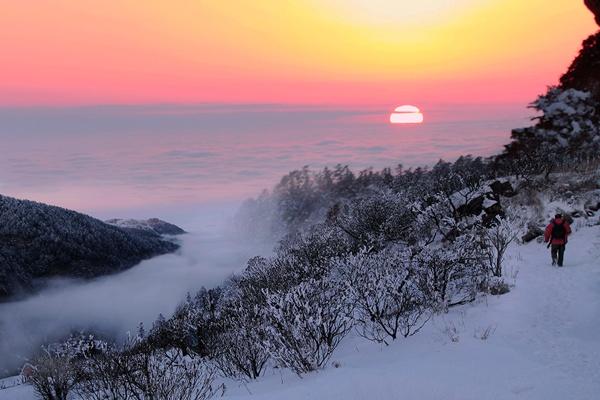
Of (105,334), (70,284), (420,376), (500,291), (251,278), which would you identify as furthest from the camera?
(70,284)

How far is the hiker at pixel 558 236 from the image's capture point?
1568 centimetres

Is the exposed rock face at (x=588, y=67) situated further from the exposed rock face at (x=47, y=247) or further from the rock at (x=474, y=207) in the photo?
the exposed rock face at (x=47, y=247)

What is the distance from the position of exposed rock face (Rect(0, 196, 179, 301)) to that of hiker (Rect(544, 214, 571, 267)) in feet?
586

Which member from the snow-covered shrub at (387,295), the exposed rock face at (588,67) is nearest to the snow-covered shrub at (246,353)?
the snow-covered shrub at (387,295)

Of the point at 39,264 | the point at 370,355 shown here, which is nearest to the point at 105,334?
the point at 39,264

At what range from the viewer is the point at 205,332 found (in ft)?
106

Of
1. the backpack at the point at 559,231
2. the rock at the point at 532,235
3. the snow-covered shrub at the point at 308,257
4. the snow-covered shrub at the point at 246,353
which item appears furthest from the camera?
the snow-covered shrub at the point at 308,257

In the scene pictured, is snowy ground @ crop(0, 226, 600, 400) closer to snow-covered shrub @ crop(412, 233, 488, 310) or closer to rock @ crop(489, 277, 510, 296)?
rock @ crop(489, 277, 510, 296)

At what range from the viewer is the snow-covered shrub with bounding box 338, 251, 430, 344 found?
13938 mm

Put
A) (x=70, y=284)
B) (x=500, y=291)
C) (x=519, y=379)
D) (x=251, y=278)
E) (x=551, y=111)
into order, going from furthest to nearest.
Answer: (x=70, y=284) → (x=551, y=111) → (x=251, y=278) → (x=500, y=291) → (x=519, y=379)

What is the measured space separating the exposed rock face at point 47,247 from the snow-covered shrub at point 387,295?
572ft

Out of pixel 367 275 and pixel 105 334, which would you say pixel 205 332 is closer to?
pixel 367 275

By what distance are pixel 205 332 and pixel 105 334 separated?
13497 cm

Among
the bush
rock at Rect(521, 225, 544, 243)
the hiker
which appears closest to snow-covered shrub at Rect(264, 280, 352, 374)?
the hiker
